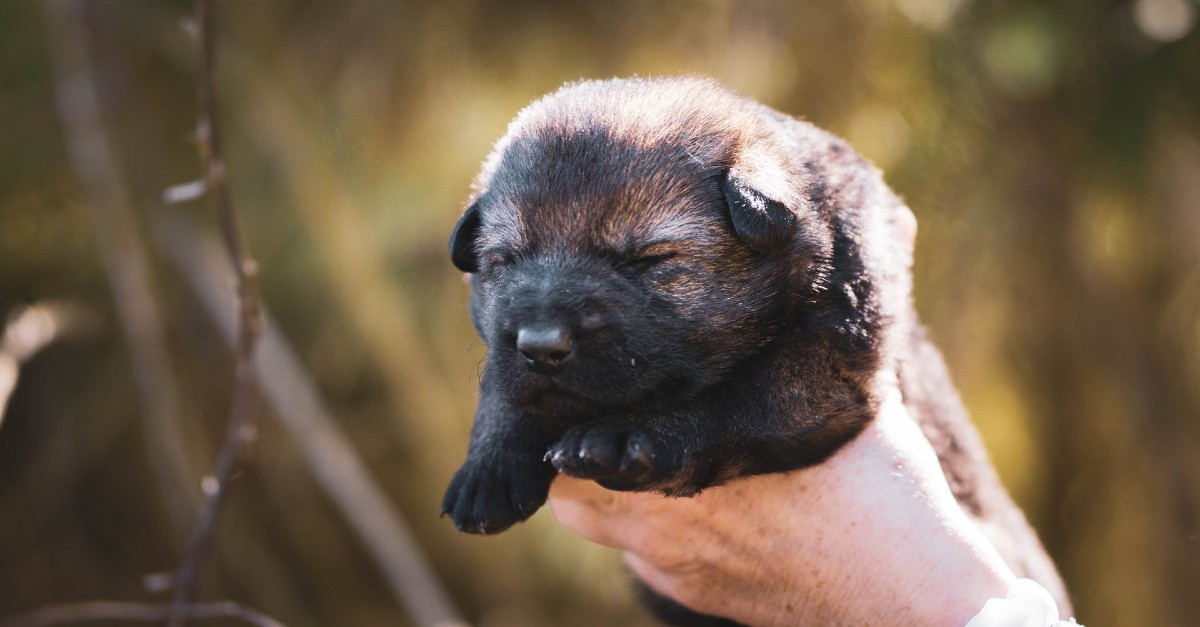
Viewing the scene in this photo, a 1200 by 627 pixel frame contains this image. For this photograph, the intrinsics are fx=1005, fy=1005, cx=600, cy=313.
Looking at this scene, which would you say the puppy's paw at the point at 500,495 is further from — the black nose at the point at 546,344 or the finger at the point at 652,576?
the finger at the point at 652,576

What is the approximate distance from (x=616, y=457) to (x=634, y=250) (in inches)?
18.6

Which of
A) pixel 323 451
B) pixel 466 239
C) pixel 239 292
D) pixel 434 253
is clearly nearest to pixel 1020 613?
pixel 466 239

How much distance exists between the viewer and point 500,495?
2.60 m

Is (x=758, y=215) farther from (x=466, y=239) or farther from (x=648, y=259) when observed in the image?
(x=466, y=239)

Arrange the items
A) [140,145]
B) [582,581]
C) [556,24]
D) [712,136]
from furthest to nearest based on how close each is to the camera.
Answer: [582,581], [556,24], [140,145], [712,136]

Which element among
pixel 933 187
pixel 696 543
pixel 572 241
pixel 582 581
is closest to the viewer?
pixel 572 241

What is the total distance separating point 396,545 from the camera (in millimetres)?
4734

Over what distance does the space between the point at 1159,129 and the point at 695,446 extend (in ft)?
12.6

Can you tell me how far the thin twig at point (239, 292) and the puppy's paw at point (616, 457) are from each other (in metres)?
1.09

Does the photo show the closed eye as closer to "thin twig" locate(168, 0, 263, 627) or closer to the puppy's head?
the puppy's head

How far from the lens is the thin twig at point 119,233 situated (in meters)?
4.43

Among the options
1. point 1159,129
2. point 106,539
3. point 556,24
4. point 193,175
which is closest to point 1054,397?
point 1159,129

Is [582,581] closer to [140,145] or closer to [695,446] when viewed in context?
[140,145]

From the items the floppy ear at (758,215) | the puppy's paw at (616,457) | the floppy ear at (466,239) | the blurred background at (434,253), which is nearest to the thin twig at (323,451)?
the blurred background at (434,253)
